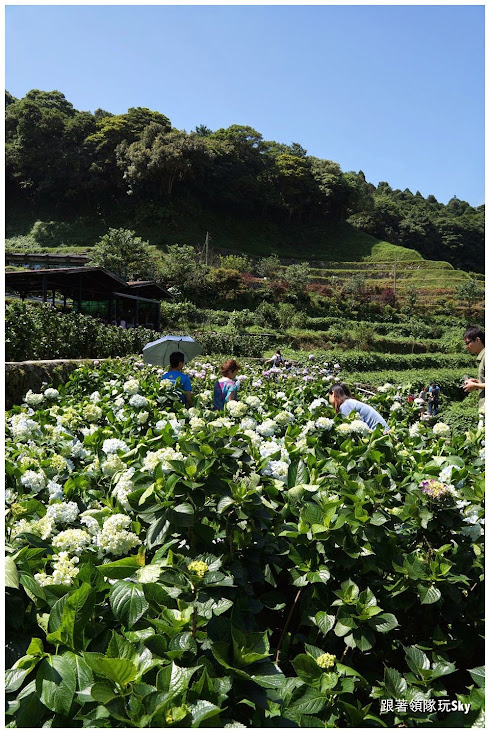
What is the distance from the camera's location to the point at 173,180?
4450 cm

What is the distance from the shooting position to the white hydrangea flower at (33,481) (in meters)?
1.50

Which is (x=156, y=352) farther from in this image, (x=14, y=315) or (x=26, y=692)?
(x=26, y=692)

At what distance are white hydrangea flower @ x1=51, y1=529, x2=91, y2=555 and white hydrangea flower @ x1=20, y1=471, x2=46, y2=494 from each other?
14.0 inches

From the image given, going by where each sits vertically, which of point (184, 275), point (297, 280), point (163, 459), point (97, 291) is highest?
point (297, 280)

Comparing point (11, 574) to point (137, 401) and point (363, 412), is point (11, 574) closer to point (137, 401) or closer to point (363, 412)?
point (137, 401)

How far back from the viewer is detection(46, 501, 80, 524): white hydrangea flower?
1324mm

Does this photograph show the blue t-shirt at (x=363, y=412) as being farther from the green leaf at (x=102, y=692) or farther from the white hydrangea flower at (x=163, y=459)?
the green leaf at (x=102, y=692)

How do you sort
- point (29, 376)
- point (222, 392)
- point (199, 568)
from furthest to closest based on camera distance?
point (29, 376), point (222, 392), point (199, 568)

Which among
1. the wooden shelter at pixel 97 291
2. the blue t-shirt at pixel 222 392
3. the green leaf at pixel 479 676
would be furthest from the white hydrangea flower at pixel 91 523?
the wooden shelter at pixel 97 291

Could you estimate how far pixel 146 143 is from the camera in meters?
42.6

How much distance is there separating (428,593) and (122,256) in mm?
24466

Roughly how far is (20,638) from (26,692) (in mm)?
144

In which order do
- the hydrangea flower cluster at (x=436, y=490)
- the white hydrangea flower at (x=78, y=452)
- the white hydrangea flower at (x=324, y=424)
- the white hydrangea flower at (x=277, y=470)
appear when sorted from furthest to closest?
the white hydrangea flower at (x=324, y=424) → the white hydrangea flower at (x=78, y=452) → the white hydrangea flower at (x=277, y=470) → the hydrangea flower cluster at (x=436, y=490)

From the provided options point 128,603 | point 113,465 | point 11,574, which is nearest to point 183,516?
point 128,603
